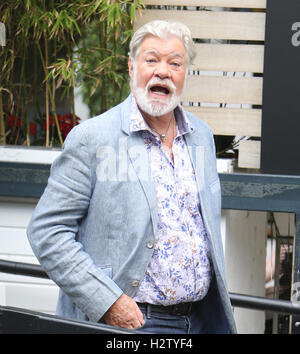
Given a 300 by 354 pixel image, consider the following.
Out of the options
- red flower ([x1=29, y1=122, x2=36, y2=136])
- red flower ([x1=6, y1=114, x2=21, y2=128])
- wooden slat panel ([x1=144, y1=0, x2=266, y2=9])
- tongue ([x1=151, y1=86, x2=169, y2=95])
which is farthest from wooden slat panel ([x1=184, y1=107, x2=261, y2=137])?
A: tongue ([x1=151, y1=86, x2=169, y2=95])

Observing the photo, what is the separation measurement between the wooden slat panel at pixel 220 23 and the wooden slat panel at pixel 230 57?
55 millimetres

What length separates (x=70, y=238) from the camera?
6.52 feet

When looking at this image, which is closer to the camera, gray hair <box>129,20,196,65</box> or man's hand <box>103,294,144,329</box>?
man's hand <box>103,294,144,329</box>

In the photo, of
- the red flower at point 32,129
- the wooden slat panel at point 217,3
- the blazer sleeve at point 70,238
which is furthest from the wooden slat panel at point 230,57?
the blazer sleeve at point 70,238

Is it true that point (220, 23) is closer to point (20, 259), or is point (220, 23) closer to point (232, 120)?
point (232, 120)

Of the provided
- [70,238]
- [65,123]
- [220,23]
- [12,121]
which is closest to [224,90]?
[220,23]

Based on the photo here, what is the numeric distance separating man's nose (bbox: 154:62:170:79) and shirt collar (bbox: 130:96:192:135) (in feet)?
0.44

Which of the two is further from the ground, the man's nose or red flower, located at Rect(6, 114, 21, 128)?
red flower, located at Rect(6, 114, 21, 128)

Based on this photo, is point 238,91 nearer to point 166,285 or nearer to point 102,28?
point 102,28

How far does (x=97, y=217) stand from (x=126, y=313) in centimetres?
30

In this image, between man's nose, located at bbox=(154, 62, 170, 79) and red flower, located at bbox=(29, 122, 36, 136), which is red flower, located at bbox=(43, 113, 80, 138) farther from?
man's nose, located at bbox=(154, 62, 170, 79)

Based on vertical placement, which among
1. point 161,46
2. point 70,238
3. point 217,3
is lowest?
point 70,238

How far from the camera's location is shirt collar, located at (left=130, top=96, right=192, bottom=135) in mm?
2092
